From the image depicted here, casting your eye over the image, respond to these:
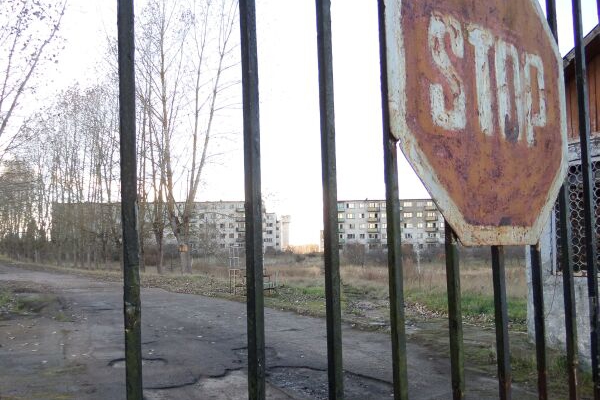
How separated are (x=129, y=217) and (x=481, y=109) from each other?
1.33 metres

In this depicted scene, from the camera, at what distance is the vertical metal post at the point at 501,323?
2059mm

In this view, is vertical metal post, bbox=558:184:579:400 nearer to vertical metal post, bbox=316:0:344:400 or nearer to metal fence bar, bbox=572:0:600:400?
metal fence bar, bbox=572:0:600:400

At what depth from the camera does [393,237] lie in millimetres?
1752

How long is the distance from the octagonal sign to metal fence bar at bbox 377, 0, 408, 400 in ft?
0.07

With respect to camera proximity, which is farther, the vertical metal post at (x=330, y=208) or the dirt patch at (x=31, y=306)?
the dirt patch at (x=31, y=306)

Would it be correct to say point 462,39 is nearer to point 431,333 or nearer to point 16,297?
point 431,333

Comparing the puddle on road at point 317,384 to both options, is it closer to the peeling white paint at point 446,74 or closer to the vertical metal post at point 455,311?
the vertical metal post at point 455,311

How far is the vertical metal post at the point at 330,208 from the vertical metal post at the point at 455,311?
424mm

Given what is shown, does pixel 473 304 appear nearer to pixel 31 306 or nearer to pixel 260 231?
pixel 31 306

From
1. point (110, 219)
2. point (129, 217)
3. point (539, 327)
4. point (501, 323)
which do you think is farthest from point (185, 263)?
point (129, 217)

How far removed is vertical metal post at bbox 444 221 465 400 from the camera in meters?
1.88

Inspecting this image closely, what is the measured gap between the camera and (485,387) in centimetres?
647

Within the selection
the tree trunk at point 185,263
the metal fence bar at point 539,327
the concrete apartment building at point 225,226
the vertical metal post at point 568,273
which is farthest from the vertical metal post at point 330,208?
the tree trunk at point 185,263

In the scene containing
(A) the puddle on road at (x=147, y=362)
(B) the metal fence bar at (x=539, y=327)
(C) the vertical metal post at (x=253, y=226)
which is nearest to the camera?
(C) the vertical metal post at (x=253, y=226)
